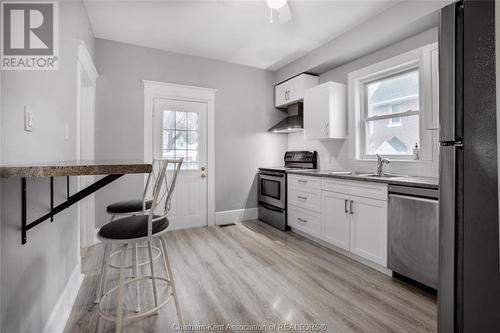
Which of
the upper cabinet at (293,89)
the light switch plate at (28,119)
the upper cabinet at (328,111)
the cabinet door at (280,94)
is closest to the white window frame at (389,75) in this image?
the upper cabinet at (328,111)

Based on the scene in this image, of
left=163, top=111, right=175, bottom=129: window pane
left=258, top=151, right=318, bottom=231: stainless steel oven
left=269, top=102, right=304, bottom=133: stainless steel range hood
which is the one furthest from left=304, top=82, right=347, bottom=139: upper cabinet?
left=163, top=111, right=175, bottom=129: window pane

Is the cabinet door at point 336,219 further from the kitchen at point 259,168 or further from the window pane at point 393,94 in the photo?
the window pane at point 393,94

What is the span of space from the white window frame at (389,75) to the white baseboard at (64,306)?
3218mm

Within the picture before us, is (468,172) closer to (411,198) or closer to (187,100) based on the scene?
(411,198)

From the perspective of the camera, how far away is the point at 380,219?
7.68ft

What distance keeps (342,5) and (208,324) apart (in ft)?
10.3

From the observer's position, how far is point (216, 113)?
4.06 meters

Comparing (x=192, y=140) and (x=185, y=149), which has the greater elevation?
(x=192, y=140)

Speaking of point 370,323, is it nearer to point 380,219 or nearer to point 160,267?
point 380,219

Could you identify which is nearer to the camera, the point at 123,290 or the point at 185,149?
the point at 123,290

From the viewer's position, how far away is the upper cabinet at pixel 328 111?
338cm

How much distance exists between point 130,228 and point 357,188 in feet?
7.02

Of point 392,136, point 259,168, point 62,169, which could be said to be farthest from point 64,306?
point 392,136

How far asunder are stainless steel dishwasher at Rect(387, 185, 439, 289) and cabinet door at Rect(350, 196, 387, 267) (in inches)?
2.6
